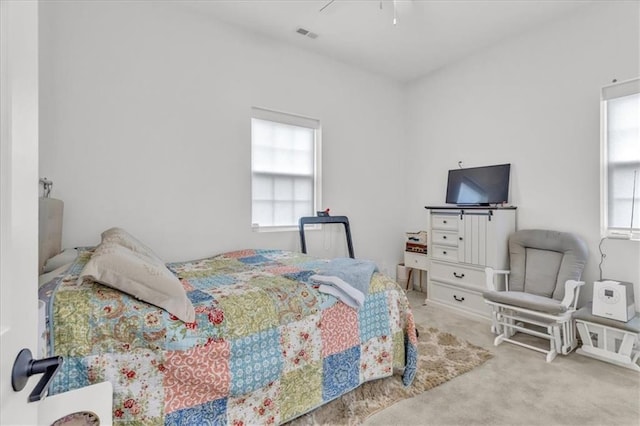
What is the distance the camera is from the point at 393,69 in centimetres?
414

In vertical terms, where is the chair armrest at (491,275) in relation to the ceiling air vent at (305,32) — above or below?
below

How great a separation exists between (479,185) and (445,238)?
2.38 ft

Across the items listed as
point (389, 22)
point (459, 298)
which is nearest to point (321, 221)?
point (459, 298)

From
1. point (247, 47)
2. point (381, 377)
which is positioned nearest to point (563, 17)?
point (247, 47)

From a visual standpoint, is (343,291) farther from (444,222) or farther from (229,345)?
(444,222)

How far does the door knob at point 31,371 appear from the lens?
1.68 feet

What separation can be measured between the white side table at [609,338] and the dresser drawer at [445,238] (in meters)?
1.26

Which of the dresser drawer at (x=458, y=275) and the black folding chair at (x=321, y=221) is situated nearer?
the dresser drawer at (x=458, y=275)

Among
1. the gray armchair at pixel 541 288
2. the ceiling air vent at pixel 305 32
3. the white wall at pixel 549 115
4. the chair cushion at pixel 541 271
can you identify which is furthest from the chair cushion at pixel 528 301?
the ceiling air vent at pixel 305 32

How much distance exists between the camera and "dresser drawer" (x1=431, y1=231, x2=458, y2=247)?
353 cm

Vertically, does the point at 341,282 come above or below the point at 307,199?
below

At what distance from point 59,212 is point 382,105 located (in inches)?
146

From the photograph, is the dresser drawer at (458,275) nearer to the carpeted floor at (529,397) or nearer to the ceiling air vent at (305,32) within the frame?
the carpeted floor at (529,397)

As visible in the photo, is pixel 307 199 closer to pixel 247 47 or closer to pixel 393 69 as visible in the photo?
pixel 247 47
